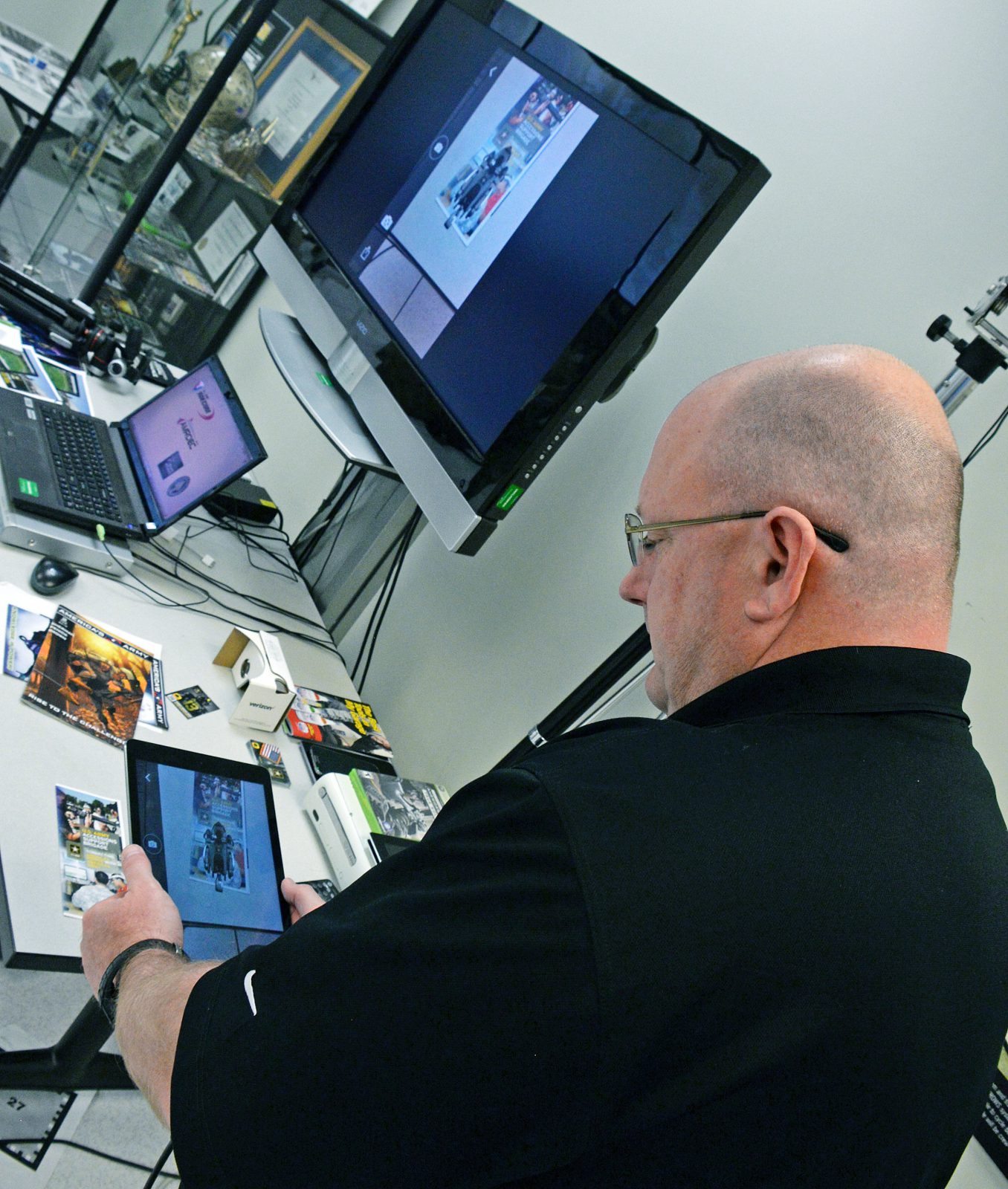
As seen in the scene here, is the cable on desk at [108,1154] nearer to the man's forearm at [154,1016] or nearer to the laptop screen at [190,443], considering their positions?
the man's forearm at [154,1016]

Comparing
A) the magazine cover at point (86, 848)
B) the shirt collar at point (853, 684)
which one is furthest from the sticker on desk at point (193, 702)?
the shirt collar at point (853, 684)

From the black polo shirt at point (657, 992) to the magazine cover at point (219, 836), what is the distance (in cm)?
42

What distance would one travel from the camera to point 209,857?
3.74 feet

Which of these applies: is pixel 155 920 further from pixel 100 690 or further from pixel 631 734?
pixel 631 734

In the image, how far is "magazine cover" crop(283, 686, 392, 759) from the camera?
159 cm

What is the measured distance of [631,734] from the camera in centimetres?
74

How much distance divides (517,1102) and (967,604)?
110 cm

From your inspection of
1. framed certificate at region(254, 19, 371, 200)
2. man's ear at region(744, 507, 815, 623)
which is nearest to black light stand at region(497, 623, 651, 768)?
man's ear at region(744, 507, 815, 623)

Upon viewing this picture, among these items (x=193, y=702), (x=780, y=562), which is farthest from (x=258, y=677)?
(x=780, y=562)

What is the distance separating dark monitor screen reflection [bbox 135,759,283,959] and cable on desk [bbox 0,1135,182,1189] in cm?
38

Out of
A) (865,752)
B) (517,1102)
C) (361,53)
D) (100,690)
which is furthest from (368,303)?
(517,1102)

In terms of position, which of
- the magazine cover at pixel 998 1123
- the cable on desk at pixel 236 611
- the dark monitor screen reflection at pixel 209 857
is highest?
the magazine cover at pixel 998 1123

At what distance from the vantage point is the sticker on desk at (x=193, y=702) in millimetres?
1403

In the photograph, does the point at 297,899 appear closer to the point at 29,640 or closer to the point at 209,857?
the point at 209,857
